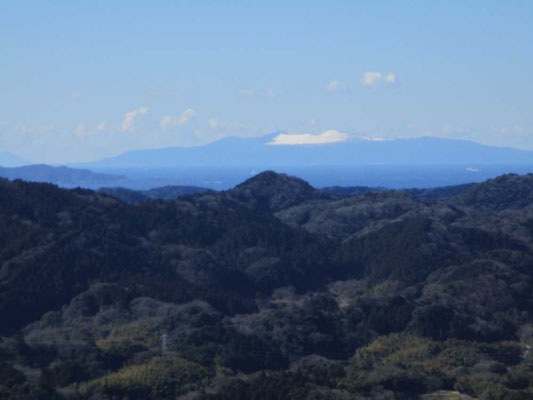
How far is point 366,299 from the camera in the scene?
40.9 meters

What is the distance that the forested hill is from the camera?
2758 centimetres

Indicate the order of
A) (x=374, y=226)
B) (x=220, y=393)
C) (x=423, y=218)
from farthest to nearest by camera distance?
(x=374, y=226), (x=423, y=218), (x=220, y=393)

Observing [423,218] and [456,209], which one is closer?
[423,218]

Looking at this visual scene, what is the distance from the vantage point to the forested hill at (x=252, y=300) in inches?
1086

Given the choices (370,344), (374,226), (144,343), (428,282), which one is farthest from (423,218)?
(144,343)

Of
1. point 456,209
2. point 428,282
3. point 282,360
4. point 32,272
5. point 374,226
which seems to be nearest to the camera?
point 282,360

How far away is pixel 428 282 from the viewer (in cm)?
5016

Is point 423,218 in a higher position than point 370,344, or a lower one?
higher

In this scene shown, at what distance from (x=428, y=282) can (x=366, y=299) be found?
34.5ft

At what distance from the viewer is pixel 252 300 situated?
4862 centimetres

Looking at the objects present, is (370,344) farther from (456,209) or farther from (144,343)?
(456,209)

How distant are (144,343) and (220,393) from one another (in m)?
9.93

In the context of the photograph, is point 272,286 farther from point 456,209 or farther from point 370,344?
point 456,209

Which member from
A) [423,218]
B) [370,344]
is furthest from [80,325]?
[423,218]
